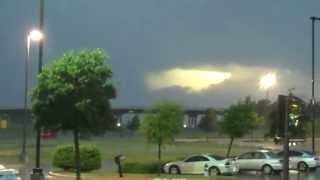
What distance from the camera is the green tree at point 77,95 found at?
3047 cm

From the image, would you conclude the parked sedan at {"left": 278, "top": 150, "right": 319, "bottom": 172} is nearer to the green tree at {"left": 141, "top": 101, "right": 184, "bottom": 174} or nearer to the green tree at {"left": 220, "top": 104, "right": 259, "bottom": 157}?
the green tree at {"left": 220, "top": 104, "right": 259, "bottom": 157}

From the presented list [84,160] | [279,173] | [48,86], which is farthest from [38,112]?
[279,173]

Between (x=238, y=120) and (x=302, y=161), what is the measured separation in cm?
932

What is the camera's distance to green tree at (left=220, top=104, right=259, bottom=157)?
62750 millimetres

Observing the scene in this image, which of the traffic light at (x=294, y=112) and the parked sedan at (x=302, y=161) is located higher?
the traffic light at (x=294, y=112)

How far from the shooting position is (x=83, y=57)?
1225 inches

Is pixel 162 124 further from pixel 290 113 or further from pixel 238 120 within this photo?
pixel 290 113

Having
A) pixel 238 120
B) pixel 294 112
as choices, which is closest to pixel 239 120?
pixel 238 120

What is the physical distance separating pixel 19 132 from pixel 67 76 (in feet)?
323

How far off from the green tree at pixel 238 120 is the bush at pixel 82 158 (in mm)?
17978

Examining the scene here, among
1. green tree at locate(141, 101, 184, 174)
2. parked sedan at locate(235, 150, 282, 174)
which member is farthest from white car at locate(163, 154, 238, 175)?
parked sedan at locate(235, 150, 282, 174)

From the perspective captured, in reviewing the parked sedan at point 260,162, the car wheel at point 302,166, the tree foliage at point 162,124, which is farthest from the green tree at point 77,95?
the car wheel at point 302,166

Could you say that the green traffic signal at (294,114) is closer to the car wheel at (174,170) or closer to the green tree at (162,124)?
the car wheel at (174,170)

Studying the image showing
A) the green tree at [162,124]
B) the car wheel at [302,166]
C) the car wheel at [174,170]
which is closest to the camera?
the car wheel at [174,170]
